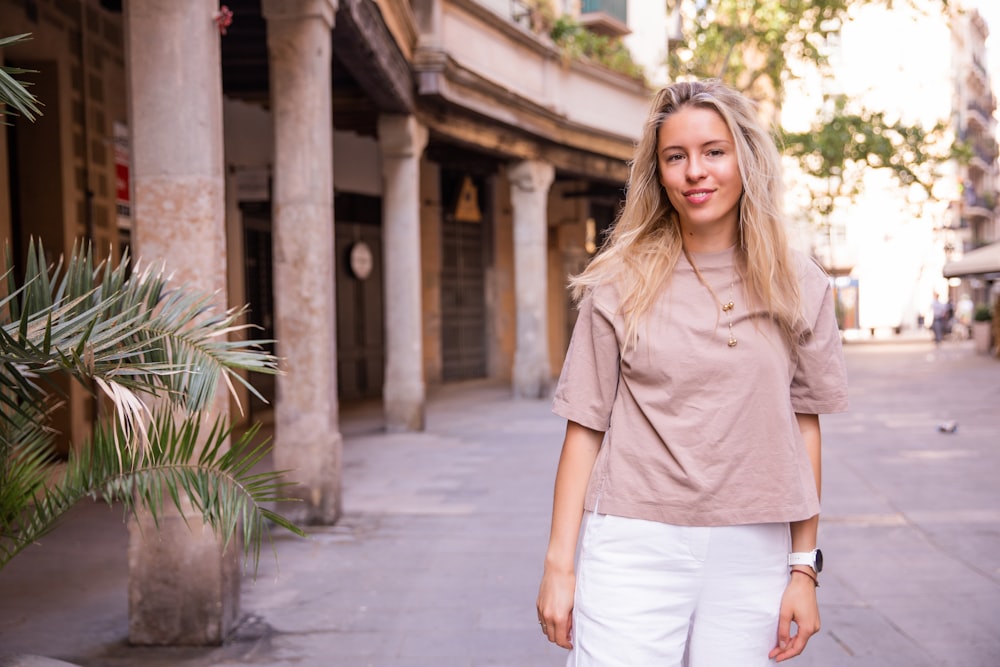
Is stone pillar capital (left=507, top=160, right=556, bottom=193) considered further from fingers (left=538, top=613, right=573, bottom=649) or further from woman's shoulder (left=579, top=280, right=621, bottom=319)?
fingers (left=538, top=613, right=573, bottom=649)

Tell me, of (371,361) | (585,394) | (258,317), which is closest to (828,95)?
(371,361)

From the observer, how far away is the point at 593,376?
88.3 inches

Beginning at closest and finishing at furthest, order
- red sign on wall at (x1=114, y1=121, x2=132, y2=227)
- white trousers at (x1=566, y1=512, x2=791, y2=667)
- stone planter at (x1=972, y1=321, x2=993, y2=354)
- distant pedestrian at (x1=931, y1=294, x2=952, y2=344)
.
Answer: white trousers at (x1=566, y1=512, x2=791, y2=667) < red sign on wall at (x1=114, y1=121, x2=132, y2=227) < stone planter at (x1=972, y1=321, x2=993, y2=354) < distant pedestrian at (x1=931, y1=294, x2=952, y2=344)

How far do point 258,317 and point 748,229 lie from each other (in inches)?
530

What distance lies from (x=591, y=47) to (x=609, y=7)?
361 centimetres

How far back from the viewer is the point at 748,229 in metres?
2.23

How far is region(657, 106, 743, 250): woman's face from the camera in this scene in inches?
86.7

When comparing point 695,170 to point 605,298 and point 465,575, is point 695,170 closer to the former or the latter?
point 605,298

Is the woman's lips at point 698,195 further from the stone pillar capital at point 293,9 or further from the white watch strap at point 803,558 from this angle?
the stone pillar capital at point 293,9

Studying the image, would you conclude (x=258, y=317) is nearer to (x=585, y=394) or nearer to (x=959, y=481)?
(x=959, y=481)

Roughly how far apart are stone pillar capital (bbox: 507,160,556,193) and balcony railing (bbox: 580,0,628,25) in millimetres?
5316

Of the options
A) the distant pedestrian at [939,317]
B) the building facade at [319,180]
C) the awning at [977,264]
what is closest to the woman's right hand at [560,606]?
the building facade at [319,180]

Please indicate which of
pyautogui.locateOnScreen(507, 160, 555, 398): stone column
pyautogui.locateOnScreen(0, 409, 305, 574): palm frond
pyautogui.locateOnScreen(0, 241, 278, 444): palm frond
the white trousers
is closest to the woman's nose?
the white trousers

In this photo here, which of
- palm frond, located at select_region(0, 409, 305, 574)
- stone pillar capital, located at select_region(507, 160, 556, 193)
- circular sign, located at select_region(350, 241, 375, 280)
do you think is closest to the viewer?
palm frond, located at select_region(0, 409, 305, 574)
